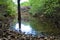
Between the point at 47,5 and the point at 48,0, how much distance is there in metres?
0.60

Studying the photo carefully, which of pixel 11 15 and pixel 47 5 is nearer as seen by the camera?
pixel 47 5

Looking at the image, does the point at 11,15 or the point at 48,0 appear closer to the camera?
the point at 48,0

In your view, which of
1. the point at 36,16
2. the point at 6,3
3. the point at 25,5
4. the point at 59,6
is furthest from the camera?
the point at 25,5

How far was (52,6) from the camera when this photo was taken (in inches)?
687

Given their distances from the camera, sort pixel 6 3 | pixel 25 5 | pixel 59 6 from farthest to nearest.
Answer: pixel 25 5 → pixel 6 3 → pixel 59 6

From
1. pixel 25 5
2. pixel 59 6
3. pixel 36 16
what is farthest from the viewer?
pixel 25 5

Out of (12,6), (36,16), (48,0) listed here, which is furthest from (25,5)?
(48,0)

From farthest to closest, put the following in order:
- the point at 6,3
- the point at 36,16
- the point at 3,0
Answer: the point at 36,16 < the point at 6,3 < the point at 3,0

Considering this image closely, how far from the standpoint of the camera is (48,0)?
18656mm

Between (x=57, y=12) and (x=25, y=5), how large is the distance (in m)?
16.6

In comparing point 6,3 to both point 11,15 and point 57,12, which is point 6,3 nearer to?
point 11,15

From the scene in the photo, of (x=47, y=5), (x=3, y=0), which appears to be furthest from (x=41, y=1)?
(x=3, y=0)

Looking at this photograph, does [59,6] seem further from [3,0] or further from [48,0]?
[3,0]

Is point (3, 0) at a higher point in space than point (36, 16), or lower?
higher
